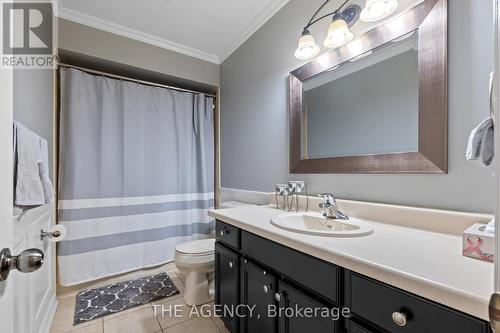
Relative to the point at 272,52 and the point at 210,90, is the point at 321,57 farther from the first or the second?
the point at 210,90

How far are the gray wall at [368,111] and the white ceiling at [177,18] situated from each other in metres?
0.93

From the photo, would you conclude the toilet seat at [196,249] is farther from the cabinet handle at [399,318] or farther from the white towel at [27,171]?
the cabinet handle at [399,318]

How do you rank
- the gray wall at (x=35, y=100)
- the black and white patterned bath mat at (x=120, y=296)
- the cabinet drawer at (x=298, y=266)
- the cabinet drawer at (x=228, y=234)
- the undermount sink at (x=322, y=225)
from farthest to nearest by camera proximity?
the black and white patterned bath mat at (x=120, y=296) → the cabinet drawer at (x=228, y=234) → the gray wall at (x=35, y=100) → the undermount sink at (x=322, y=225) → the cabinet drawer at (x=298, y=266)

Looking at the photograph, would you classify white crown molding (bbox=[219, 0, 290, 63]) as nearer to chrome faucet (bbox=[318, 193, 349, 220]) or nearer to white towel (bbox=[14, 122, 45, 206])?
chrome faucet (bbox=[318, 193, 349, 220])

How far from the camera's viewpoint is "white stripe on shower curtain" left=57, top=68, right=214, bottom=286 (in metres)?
1.99

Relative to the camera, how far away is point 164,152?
2459 mm

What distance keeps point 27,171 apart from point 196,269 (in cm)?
126

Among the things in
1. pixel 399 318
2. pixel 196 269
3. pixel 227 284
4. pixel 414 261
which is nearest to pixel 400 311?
pixel 399 318

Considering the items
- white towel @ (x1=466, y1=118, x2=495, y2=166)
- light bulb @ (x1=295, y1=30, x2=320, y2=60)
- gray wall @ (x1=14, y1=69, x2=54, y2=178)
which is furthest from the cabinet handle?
gray wall @ (x1=14, y1=69, x2=54, y2=178)

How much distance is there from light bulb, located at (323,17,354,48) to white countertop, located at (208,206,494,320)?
1023mm

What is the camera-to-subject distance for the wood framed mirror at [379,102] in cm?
99

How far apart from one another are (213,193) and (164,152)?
76cm

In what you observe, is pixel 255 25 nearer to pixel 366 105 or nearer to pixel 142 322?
pixel 366 105

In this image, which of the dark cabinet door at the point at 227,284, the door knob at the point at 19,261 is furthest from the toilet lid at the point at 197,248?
the door knob at the point at 19,261
